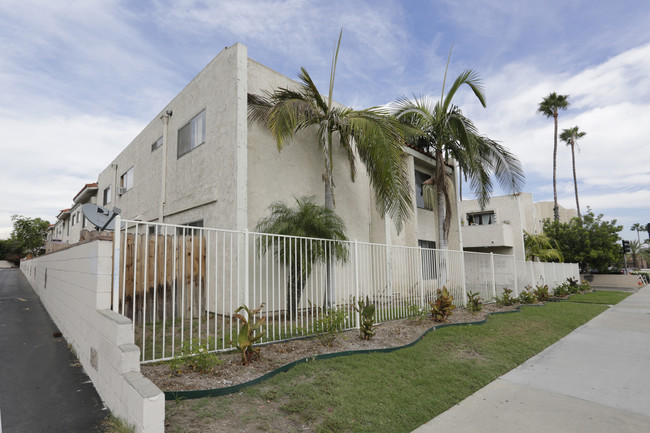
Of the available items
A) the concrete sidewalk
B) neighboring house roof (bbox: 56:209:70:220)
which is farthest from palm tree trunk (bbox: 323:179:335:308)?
neighboring house roof (bbox: 56:209:70:220)

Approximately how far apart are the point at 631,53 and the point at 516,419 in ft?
39.5

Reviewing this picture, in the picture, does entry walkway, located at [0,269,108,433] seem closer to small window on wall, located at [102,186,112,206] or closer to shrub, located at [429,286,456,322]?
shrub, located at [429,286,456,322]

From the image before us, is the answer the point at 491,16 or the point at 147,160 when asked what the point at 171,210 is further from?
the point at 491,16

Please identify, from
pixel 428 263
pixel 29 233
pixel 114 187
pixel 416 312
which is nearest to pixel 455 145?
pixel 428 263

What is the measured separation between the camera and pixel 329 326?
19.7ft

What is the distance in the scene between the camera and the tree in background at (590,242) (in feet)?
84.6

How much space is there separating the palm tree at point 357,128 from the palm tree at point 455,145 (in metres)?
3.03

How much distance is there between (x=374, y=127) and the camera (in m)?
8.25

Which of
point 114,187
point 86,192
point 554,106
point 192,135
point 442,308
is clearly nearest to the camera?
point 442,308

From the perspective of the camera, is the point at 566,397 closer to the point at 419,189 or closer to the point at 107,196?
the point at 419,189

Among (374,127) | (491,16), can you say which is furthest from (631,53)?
(374,127)

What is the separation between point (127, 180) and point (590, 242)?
104 ft

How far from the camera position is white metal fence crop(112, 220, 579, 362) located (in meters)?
5.67

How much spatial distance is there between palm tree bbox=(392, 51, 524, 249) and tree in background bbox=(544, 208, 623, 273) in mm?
16612
